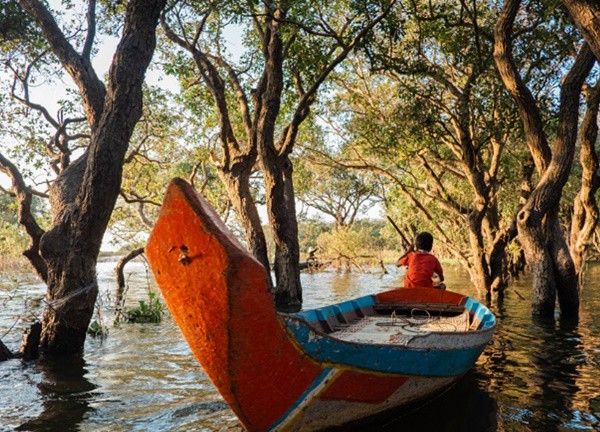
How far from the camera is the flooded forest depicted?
6.05 meters

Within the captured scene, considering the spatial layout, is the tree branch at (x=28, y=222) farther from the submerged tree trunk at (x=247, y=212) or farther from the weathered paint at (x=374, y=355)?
the weathered paint at (x=374, y=355)

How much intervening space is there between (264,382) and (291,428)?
1.72ft

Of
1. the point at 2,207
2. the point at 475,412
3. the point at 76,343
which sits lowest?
the point at 475,412

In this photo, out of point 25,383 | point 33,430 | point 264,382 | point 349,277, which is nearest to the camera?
point 264,382

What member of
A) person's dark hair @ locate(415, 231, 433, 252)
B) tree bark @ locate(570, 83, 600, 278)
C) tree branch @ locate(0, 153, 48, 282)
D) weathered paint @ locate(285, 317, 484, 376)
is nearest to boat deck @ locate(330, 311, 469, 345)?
weathered paint @ locate(285, 317, 484, 376)

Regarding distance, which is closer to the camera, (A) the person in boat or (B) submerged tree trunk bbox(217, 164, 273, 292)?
(A) the person in boat

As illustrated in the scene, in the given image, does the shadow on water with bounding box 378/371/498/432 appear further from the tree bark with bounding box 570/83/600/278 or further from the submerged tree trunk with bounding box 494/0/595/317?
the tree bark with bounding box 570/83/600/278

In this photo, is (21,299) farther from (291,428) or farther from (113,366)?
(291,428)

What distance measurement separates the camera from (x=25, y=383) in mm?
6461

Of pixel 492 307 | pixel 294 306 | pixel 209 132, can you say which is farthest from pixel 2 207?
pixel 492 307

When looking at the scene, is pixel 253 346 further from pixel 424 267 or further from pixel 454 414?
pixel 424 267

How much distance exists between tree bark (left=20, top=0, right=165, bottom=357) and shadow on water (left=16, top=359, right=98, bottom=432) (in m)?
0.31

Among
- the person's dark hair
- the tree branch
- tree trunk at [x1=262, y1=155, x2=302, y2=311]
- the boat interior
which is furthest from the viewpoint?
tree trunk at [x1=262, y1=155, x2=302, y2=311]

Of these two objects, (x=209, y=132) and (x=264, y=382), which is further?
(x=209, y=132)
